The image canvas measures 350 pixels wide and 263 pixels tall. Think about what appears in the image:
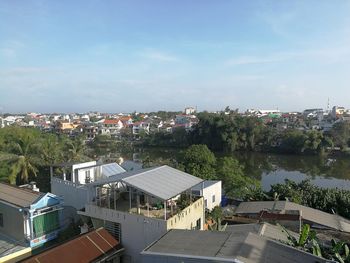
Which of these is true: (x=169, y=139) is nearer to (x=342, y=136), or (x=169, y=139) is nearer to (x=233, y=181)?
(x=342, y=136)

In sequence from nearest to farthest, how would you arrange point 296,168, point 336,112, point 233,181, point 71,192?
point 71,192, point 233,181, point 296,168, point 336,112

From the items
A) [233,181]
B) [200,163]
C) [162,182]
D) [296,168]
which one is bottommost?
[296,168]

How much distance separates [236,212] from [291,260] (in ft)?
27.6

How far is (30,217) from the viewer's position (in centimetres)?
976

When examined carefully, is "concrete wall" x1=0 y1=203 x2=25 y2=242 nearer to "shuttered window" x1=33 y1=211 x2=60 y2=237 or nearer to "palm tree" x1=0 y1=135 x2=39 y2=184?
"shuttered window" x1=33 y1=211 x2=60 y2=237

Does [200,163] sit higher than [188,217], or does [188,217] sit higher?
[188,217]

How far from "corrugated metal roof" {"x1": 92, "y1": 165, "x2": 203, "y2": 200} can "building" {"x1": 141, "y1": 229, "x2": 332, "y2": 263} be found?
4.47 ft

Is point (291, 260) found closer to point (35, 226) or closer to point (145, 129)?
point (35, 226)

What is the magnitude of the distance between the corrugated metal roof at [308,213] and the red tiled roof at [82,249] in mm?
7633

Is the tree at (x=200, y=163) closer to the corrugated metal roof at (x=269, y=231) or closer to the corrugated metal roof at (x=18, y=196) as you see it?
the corrugated metal roof at (x=269, y=231)

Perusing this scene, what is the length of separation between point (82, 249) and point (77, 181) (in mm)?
6156

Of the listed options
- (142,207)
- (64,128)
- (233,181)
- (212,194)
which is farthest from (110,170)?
(64,128)

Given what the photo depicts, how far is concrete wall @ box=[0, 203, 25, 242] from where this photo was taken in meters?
9.95

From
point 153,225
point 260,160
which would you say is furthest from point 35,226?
point 260,160
